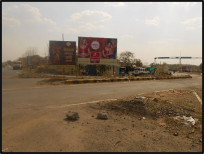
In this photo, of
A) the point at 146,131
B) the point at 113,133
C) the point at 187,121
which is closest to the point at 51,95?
the point at 113,133

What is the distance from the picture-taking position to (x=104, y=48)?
67.7ft

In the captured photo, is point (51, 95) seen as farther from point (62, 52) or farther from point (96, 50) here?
point (96, 50)

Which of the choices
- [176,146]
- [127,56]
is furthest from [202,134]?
[127,56]

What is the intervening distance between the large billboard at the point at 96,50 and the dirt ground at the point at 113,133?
1525cm

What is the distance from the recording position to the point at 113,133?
3.36 m

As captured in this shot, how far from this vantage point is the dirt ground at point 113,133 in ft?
9.20

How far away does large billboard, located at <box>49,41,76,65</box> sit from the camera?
1791 centimetres

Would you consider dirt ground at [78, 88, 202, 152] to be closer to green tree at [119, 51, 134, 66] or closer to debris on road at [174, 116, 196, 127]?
debris on road at [174, 116, 196, 127]

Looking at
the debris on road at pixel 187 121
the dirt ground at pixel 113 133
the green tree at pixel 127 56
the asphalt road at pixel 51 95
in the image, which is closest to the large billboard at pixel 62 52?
the asphalt road at pixel 51 95

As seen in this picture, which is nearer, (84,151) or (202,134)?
(84,151)

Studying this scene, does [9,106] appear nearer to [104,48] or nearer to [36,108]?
[36,108]

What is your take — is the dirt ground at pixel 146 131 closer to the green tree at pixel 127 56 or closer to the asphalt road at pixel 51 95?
the asphalt road at pixel 51 95

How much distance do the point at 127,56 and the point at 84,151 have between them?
142 ft

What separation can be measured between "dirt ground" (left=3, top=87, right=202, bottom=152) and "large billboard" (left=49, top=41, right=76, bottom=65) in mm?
13777
